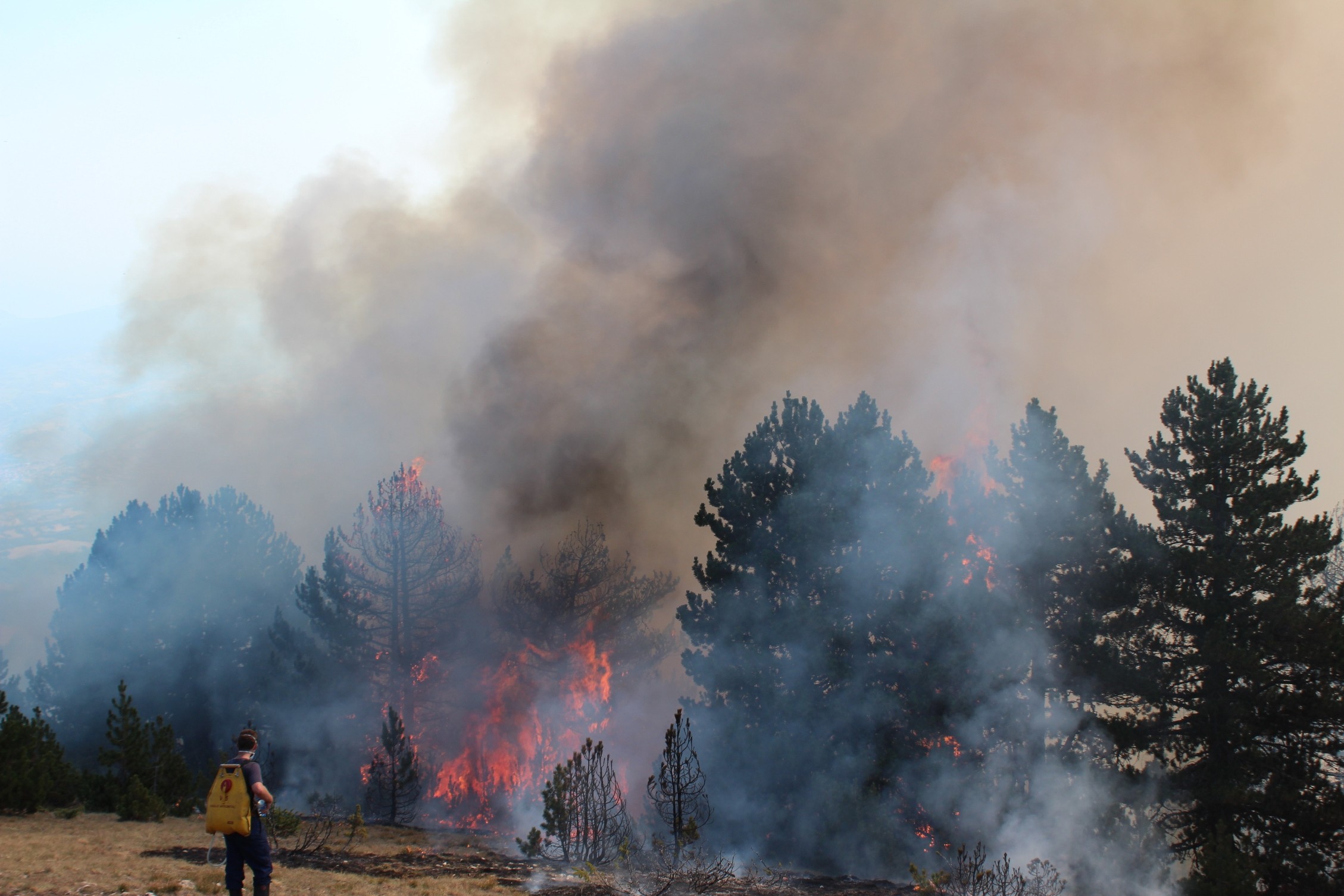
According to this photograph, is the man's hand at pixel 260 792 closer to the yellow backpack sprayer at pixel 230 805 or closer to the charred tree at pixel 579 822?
the yellow backpack sprayer at pixel 230 805

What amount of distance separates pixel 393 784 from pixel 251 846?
1743cm

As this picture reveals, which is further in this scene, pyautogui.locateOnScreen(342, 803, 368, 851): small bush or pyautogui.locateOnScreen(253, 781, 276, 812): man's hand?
pyautogui.locateOnScreen(342, 803, 368, 851): small bush

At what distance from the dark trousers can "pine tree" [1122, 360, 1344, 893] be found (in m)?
19.2

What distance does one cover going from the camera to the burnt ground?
47.4ft

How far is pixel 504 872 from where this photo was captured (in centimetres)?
1644

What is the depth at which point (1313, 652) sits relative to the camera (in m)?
19.9

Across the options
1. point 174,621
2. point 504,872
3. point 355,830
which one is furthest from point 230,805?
point 174,621

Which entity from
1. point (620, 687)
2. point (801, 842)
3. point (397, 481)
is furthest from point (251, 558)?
point (801, 842)

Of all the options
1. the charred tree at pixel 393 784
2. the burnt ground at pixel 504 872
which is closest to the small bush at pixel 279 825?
the burnt ground at pixel 504 872

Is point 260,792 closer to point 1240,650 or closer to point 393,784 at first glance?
point 393,784

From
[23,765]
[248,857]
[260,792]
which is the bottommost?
[23,765]

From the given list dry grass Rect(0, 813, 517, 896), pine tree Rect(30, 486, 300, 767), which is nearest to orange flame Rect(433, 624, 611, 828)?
pine tree Rect(30, 486, 300, 767)

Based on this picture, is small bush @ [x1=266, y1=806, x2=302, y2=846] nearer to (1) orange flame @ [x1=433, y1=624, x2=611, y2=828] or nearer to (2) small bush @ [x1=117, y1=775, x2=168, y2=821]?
(2) small bush @ [x1=117, y1=775, x2=168, y2=821]

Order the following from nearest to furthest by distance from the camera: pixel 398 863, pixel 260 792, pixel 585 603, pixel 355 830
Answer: pixel 260 792 < pixel 398 863 < pixel 355 830 < pixel 585 603
